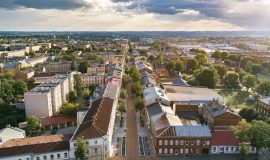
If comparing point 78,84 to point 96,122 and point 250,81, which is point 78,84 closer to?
point 96,122

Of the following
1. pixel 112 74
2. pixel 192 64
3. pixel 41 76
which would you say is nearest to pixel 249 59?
pixel 192 64

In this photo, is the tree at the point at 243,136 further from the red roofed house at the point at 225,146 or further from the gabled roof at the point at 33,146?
the gabled roof at the point at 33,146

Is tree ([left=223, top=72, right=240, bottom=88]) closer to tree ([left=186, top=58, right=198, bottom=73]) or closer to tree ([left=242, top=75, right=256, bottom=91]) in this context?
tree ([left=242, top=75, right=256, bottom=91])

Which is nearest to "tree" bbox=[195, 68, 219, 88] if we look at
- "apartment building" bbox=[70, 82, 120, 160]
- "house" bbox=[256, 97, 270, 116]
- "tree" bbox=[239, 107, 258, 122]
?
"house" bbox=[256, 97, 270, 116]

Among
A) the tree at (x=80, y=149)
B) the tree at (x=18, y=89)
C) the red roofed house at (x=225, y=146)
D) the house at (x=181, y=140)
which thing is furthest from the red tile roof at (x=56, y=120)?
the red roofed house at (x=225, y=146)

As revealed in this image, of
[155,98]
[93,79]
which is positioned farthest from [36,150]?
[93,79]

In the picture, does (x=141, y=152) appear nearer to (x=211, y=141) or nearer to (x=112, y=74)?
(x=211, y=141)
